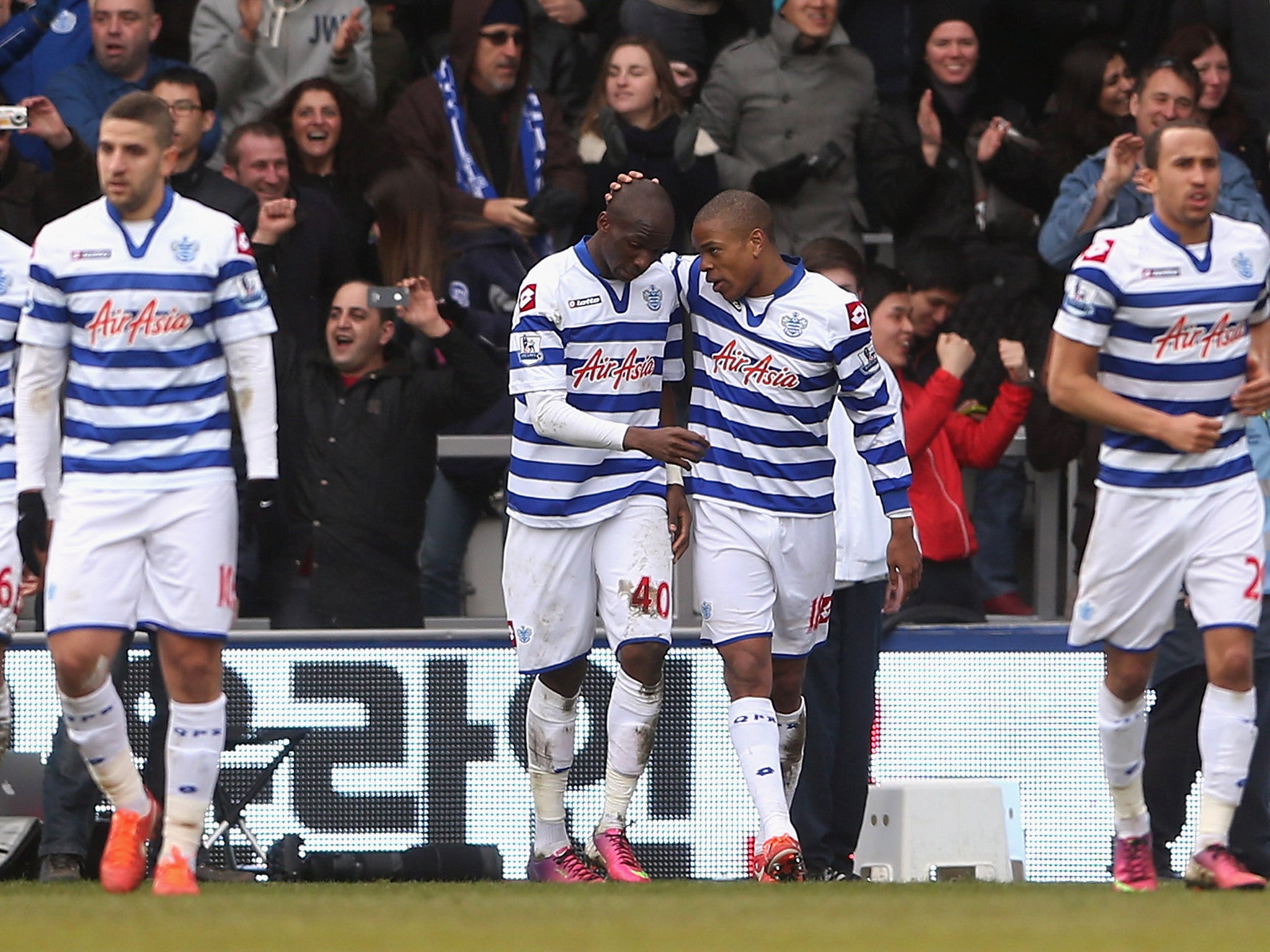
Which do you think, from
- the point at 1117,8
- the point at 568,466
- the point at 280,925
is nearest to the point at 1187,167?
the point at 568,466

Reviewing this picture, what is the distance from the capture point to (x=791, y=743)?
8.74 metres

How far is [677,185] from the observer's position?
444 inches

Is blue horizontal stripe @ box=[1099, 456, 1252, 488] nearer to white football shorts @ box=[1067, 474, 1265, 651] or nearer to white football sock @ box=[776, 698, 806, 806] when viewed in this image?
white football shorts @ box=[1067, 474, 1265, 651]

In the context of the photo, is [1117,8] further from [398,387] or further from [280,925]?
[280,925]

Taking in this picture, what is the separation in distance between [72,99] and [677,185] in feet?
9.84

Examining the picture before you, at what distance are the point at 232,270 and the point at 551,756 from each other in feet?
7.58

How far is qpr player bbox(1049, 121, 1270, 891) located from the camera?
7484 mm

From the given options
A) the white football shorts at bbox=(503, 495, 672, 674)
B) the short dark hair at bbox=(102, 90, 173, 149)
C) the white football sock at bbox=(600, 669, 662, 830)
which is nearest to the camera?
the short dark hair at bbox=(102, 90, 173, 149)

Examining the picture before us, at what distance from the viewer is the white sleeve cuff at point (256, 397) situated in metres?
7.63

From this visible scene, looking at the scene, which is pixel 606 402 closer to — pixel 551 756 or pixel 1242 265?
pixel 551 756

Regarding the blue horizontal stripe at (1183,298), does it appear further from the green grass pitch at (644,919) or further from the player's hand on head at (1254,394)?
the green grass pitch at (644,919)

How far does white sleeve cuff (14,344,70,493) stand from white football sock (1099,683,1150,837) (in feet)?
12.0

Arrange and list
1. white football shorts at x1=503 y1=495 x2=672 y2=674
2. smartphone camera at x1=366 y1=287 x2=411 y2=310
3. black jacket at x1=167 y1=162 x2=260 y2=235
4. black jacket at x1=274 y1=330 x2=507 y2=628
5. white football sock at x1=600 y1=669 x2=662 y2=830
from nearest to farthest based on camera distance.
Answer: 1. white football shorts at x1=503 y1=495 x2=672 y2=674
2. white football sock at x1=600 y1=669 x2=662 y2=830
3. smartphone camera at x1=366 y1=287 x2=411 y2=310
4. black jacket at x1=274 y1=330 x2=507 y2=628
5. black jacket at x1=167 y1=162 x2=260 y2=235

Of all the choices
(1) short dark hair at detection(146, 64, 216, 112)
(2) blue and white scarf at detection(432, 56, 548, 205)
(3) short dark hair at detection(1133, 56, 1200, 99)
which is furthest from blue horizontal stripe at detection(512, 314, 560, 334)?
(3) short dark hair at detection(1133, 56, 1200, 99)
